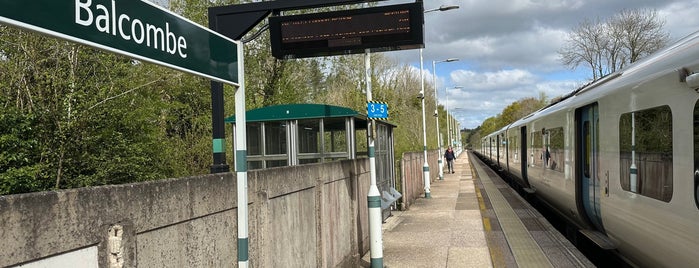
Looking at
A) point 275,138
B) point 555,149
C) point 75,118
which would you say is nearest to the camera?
point 75,118

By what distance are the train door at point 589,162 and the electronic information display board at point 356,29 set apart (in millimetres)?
3046

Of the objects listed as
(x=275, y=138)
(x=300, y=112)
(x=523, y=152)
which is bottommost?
(x=523, y=152)

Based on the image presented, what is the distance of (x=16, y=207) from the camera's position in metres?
1.97

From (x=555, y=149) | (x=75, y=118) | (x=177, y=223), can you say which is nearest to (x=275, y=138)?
(x=75, y=118)

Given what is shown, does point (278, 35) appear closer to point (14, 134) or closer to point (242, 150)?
point (242, 150)

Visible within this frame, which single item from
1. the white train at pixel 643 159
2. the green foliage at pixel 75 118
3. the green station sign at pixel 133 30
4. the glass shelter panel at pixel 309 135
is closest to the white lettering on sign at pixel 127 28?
the green station sign at pixel 133 30

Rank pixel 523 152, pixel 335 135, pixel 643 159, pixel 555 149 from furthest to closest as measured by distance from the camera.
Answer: pixel 523 152 < pixel 555 149 < pixel 335 135 < pixel 643 159

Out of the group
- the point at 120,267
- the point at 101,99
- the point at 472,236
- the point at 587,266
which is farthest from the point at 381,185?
the point at 120,267

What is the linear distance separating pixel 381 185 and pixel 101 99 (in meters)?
5.66

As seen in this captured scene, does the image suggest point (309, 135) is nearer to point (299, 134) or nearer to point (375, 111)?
point (299, 134)

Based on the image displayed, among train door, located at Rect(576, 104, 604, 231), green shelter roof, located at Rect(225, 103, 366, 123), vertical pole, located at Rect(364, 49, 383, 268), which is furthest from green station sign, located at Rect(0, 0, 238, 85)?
train door, located at Rect(576, 104, 604, 231)

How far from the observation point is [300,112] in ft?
29.9

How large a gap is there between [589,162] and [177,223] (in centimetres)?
663

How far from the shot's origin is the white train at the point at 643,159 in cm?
421
